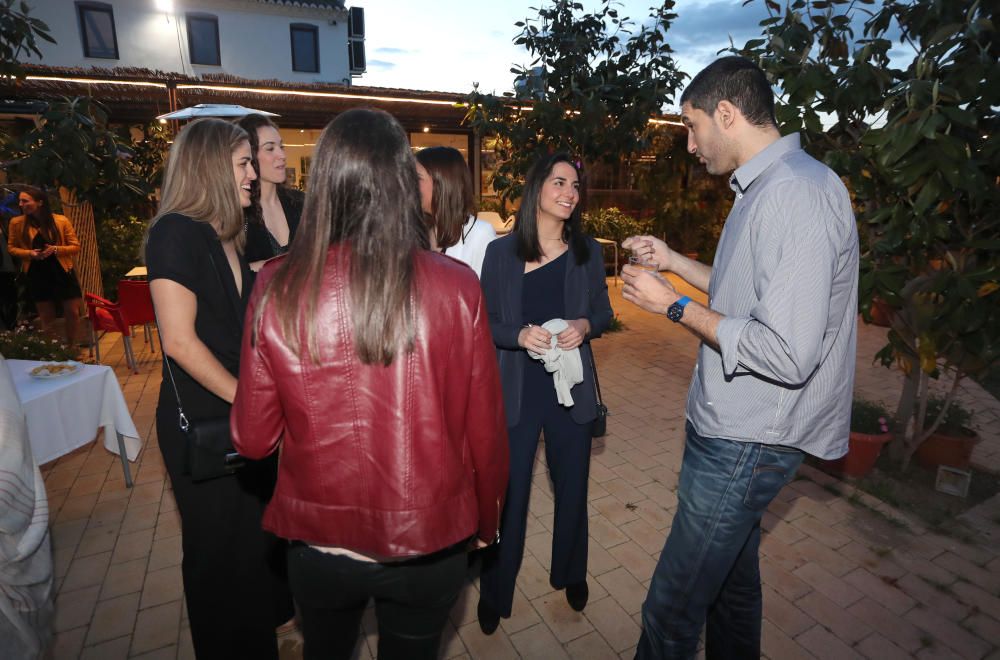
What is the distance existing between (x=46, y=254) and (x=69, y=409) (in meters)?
4.08

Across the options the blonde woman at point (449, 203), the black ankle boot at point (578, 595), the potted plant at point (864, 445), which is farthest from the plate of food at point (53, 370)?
the potted plant at point (864, 445)

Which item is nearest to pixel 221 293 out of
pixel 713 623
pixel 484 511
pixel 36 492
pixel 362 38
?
pixel 36 492

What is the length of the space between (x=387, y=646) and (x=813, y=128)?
3.58m

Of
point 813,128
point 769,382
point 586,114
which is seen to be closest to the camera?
point 769,382

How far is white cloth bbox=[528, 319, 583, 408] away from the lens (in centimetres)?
252

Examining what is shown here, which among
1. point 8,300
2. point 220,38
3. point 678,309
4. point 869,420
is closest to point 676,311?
point 678,309

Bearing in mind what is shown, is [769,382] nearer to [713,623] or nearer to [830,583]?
[713,623]

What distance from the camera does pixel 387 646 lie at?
158cm

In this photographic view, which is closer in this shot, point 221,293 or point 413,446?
point 413,446

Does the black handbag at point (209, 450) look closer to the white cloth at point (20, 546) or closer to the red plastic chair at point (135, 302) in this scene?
the white cloth at point (20, 546)

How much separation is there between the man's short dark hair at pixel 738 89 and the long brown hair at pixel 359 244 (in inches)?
42.7

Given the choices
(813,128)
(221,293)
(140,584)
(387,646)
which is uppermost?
(813,128)

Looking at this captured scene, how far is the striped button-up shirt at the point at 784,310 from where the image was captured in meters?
1.53

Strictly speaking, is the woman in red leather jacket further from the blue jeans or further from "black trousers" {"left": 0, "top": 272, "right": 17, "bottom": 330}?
"black trousers" {"left": 0, "top": 272, "right": 17, "bottom": 330}
